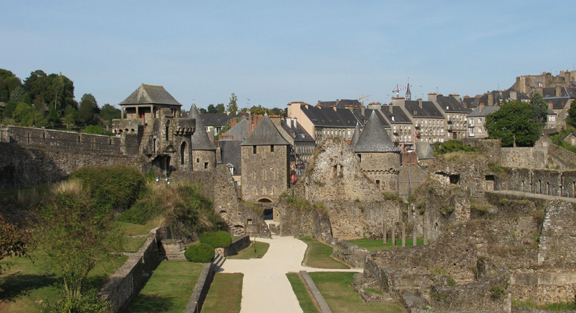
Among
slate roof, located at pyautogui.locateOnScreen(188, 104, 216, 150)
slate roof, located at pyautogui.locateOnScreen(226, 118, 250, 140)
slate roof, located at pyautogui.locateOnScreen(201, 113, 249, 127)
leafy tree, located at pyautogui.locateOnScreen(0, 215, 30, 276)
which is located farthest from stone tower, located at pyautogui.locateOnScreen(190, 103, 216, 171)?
slate roof, located at pyautogui.locateOnScreen(201, 113, 249, 127)

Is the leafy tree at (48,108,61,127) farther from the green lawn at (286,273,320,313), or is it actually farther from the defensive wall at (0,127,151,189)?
the green lawn at (286,273,320,313)

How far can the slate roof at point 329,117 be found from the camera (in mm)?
97688

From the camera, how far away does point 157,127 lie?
4153cm

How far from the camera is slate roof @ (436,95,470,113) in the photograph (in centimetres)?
12025

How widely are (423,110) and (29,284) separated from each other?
352 feet

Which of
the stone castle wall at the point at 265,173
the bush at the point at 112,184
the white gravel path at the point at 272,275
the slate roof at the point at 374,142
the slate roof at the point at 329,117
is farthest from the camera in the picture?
the slate roof at the point at 329,117

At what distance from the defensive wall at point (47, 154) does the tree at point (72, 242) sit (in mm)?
11842

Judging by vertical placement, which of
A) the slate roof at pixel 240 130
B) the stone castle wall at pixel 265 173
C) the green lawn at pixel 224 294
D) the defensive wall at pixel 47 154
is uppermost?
the slate roof at pixel 240 130

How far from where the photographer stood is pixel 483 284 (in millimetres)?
19625

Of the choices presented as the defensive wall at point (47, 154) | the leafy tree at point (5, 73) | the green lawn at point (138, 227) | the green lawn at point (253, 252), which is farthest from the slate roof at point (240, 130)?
the leafy tree at point (5, 73)

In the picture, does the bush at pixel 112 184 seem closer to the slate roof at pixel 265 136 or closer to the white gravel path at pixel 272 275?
the white gravel path at pixel 272 275

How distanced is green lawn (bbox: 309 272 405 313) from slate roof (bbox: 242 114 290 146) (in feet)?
63.3

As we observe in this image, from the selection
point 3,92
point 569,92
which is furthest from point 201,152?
point 569,92

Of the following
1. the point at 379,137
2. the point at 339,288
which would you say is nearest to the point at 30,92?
the point at 379,137
